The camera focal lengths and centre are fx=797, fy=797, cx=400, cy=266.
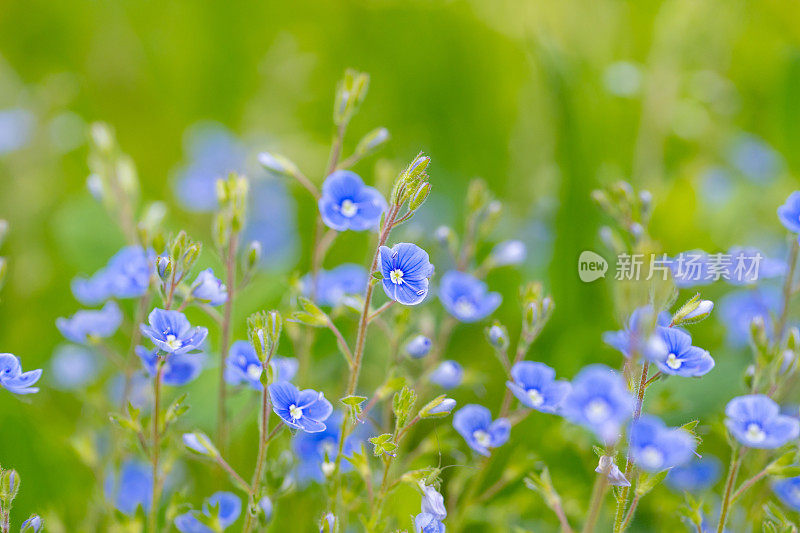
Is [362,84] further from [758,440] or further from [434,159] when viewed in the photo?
[434,159]

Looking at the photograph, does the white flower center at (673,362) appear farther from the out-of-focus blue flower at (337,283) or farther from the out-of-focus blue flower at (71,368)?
the out-of-focus blue flower at (71,368)

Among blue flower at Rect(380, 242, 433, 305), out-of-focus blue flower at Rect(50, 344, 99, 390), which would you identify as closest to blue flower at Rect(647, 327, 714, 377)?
blue flower at Rect(380, 242, 433, 305)

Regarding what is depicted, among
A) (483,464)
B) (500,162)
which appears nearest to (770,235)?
(500,162)

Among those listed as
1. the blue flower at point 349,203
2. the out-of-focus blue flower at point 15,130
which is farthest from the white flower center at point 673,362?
the out-of-focus blue flower at point 15,130

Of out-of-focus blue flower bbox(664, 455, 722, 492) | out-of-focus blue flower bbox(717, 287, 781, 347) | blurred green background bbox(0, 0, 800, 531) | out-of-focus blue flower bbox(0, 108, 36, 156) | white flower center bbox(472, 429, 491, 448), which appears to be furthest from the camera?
out-of-focus blue flower bbox(0, 108, 36, 156)

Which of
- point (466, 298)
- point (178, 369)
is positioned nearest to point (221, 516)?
point (178, 369)

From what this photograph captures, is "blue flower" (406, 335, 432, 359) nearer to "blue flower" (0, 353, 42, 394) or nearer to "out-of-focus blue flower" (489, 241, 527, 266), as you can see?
"out-of-focus blue flower" (489, 241, 527, 266)
